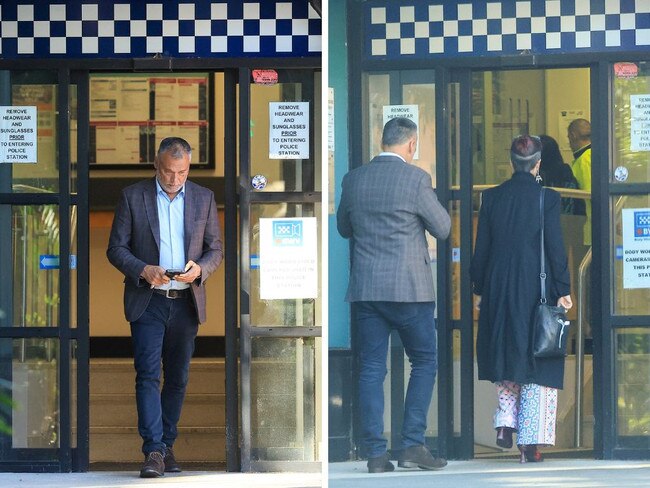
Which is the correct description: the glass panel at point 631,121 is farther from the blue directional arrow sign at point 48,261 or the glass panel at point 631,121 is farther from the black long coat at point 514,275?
the blue directional arrow sign at point 48,261

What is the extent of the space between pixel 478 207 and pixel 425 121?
1.04 feet

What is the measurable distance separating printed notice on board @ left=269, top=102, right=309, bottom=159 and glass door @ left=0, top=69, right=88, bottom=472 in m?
0.89

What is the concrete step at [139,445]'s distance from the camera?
7430mm

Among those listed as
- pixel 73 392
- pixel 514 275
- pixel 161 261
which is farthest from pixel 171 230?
pixel 514 275

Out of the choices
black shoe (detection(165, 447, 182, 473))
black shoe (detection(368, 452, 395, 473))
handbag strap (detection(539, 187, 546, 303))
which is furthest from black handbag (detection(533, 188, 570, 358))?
black shoe (detection(165, 447, 182, 473))

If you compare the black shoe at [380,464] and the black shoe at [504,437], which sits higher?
the black shoe at [504,437]

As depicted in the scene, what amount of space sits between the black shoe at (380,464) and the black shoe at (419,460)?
3 centimetres

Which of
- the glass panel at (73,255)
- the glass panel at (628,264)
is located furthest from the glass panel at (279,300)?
the glass panel at (628,264)

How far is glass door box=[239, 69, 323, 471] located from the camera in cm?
675

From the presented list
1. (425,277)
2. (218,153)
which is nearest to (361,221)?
(425,277)

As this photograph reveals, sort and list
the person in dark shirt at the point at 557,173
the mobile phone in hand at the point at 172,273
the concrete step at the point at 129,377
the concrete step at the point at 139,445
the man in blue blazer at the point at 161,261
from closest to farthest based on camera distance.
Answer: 1. the person in dark shirt at the point at 557,173
2. the mobile phone in hand at the point at 172,273
3. the man in blue blazer at the point at 161,261
4. the concrete step at the point at 139,445
5. the concrete step at the point at 129,377

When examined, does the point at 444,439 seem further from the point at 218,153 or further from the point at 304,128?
the point at 218,153

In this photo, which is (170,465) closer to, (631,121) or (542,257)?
(542,257)

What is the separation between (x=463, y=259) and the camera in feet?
14.6
